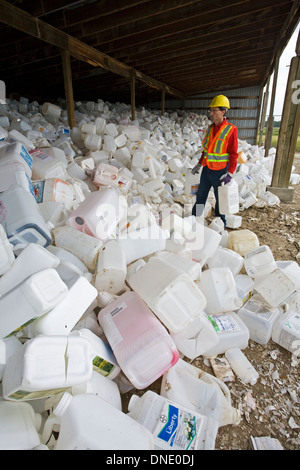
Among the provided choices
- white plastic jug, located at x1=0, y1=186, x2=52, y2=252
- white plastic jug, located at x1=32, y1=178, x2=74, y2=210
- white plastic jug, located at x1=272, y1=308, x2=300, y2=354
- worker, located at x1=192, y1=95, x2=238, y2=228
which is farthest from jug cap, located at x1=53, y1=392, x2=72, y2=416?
worker, located at x1=192, y1=95, x2=238, y2=228

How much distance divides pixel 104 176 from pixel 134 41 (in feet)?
11.3

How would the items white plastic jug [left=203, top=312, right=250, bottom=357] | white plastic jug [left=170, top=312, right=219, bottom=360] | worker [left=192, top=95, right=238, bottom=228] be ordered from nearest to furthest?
1. white plastic jug [left=170, top=312, right=219, bottom=360]
2. white plastic jug [left=203, top=312, right=250, bottom=357]
3. worker [left=192, top=95, right=238, bottom=228]

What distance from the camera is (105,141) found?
4668 mm

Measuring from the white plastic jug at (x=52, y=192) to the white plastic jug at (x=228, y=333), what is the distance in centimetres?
153

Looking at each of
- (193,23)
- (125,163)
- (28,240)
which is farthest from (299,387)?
(193,23)

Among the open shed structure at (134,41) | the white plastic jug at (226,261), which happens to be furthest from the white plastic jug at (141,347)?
the open shed structure at (134,41)

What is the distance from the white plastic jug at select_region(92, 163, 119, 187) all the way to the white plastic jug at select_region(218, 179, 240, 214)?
4.66 feet

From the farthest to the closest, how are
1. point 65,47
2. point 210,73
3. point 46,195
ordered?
1. point 210,73
2. point 65,47
3. point 46,195

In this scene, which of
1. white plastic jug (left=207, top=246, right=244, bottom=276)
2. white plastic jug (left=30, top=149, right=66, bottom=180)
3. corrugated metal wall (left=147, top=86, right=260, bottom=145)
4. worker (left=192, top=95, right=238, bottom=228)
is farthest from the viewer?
corrugated metal wall (left=147, top=86, right=260, bottom=145)

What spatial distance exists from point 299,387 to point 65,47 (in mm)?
5482

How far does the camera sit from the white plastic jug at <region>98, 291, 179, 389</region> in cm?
139

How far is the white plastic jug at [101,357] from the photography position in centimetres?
139

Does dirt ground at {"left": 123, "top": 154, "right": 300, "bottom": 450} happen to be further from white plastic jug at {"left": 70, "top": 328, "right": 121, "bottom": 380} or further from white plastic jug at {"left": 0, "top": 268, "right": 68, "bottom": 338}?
white plastic jug at {"left": 0, "top": 268, "right": 68, "bottom": 338}
